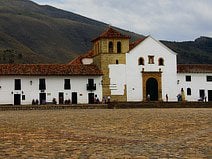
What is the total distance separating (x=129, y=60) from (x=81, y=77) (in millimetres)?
6148

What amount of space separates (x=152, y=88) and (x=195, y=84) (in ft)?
19.4

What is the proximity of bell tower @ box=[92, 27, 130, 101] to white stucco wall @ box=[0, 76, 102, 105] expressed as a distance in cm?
99

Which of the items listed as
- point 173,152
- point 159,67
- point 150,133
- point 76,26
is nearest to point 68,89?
point 159,67

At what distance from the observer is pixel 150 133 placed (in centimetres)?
1434

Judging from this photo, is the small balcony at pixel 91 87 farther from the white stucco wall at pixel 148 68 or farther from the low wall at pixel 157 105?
the low wall at pixel 157 105

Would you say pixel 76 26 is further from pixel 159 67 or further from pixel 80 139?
pixel 80 139

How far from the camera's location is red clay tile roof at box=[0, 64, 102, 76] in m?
51.6

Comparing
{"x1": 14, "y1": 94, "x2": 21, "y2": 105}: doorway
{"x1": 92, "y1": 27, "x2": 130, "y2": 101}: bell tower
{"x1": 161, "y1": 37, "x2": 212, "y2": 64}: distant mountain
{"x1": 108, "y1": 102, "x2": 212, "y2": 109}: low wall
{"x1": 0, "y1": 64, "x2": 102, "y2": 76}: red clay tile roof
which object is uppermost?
{"x1": 161, "y1": 37, "x2": 212, "y2": 64}: distant mountain

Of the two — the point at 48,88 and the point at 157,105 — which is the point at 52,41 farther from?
the point at 157,105

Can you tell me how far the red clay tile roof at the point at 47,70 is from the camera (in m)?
51.6

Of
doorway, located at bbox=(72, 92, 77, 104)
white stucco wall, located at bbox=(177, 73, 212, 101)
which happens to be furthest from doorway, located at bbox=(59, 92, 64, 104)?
white stucco wall, located at bbox=(177, 73, 212, 101)

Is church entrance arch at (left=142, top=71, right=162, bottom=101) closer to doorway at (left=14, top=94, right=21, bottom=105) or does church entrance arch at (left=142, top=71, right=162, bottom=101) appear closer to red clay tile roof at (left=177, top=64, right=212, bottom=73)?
red clay tile roof at (left=177, top=64, right=212, bottom=73)

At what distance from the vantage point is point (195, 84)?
57.9 metres

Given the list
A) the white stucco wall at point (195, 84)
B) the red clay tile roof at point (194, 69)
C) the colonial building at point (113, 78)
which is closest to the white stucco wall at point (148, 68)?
the colonial building at point (113, 78)
